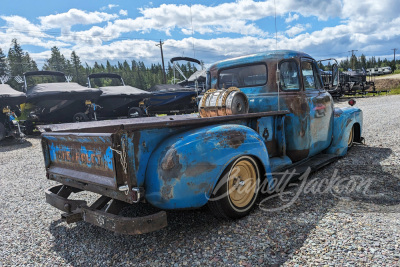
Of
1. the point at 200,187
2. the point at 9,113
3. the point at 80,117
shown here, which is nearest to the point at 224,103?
the point at 200,187

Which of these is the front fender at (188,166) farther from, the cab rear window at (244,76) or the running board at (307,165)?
the cab rear window at (244,76)

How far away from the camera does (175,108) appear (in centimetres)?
1335

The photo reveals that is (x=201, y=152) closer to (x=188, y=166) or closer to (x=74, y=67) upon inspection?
(x=188, y=166)

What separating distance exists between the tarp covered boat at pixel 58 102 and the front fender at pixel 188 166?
8888 mm

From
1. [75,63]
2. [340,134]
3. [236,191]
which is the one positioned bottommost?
[236,191]

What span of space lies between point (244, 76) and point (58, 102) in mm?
8552

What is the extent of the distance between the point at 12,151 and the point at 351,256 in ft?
29.1

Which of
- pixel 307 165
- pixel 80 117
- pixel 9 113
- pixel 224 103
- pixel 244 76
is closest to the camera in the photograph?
pixel 224 103

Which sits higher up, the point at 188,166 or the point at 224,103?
the point at 224,103

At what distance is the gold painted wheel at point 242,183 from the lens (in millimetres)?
2967

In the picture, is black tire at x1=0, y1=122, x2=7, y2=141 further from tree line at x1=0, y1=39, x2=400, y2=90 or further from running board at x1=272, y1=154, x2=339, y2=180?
tree line at x1=0, y1=39, x2=400, y2=90

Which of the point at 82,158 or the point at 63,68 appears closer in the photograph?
the point at 82,158

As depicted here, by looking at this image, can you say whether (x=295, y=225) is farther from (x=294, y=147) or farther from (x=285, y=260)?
(x=294, y=147)

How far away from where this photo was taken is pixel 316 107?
14.6 feet
